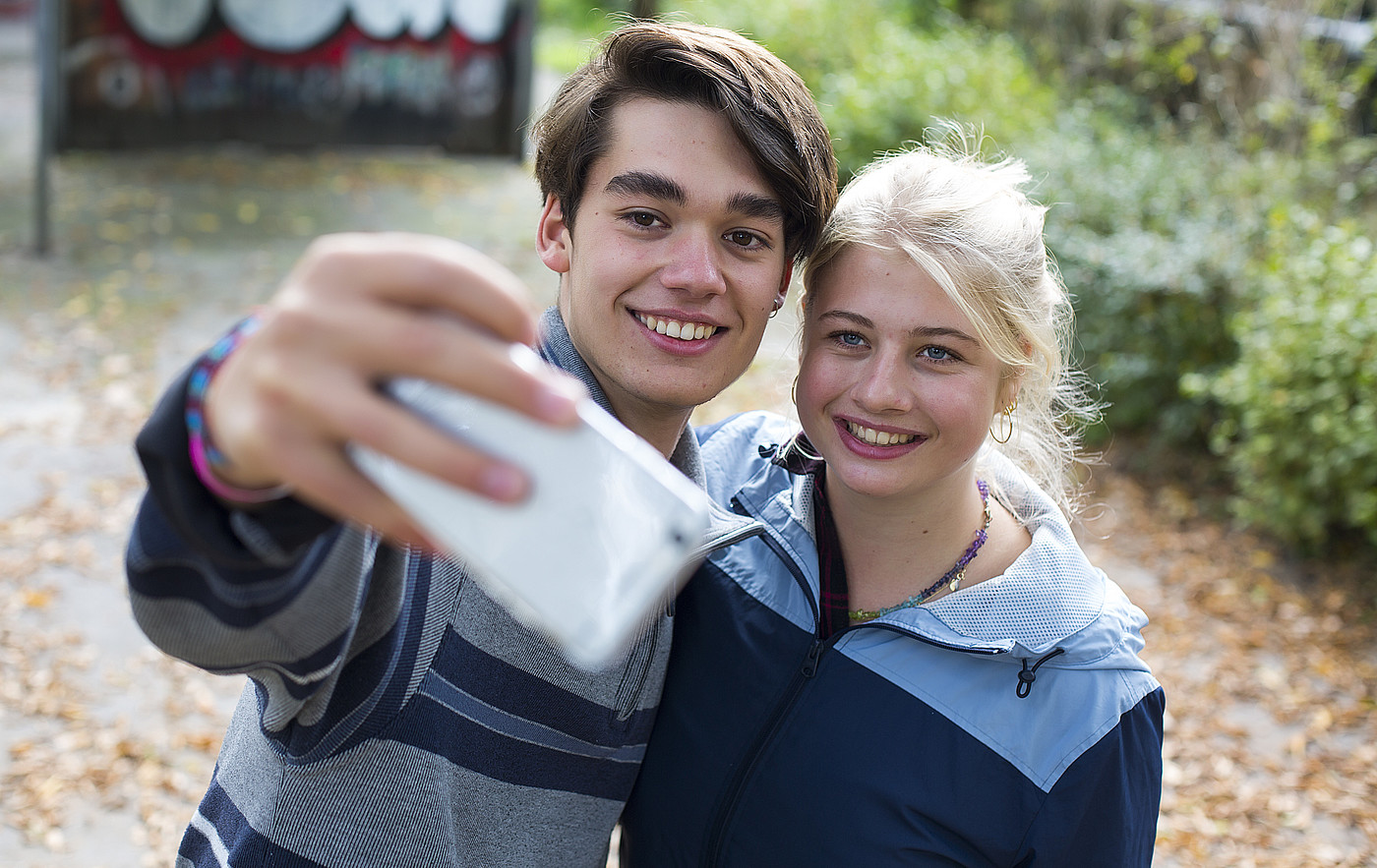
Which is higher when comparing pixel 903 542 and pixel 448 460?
pixel 448 460

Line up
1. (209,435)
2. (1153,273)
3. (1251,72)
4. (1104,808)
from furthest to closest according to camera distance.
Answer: (1251,72), (1153,273), (1104,808), (209,435)

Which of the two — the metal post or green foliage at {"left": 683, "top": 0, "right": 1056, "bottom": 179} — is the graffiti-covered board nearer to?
the metal post

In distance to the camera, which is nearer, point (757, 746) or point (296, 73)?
point (757, 746)

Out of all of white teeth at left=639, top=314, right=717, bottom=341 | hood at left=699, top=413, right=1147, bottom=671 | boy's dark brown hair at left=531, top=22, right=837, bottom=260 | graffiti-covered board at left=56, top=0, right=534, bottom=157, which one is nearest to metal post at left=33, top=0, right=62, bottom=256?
graffiti-covered board at left=56, top=0, right=534, bottom=157

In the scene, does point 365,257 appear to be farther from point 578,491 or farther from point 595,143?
point 595,143

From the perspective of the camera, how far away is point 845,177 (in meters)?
10.3

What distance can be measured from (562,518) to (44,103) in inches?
388

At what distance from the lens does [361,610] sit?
1.57 metres

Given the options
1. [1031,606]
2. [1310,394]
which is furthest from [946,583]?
[1310,394]

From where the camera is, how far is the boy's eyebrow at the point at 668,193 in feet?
7.06

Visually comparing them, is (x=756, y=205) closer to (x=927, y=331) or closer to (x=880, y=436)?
(x=927, y=331)

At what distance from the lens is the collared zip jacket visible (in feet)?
6.15

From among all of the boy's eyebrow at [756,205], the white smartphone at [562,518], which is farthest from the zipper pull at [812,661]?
the white smartphone at [562,518]

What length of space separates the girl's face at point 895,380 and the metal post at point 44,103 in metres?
8.53
